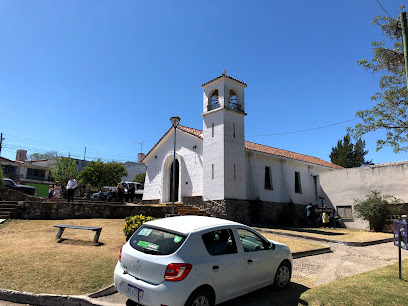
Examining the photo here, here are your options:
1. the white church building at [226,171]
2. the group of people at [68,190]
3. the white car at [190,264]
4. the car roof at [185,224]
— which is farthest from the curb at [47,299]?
the white church building at [226,171]

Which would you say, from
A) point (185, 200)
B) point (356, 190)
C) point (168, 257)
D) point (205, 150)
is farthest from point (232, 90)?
point (168, 257)

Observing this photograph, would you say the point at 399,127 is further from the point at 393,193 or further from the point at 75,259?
the point at 75,259

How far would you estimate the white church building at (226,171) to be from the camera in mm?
17844

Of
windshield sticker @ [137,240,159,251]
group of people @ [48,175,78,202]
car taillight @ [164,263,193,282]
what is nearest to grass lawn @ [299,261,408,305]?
car taillight @ [164,263,193,282]

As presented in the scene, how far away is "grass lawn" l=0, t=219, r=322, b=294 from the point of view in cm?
554

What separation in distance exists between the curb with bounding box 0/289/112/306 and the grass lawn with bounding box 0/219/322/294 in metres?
0.15

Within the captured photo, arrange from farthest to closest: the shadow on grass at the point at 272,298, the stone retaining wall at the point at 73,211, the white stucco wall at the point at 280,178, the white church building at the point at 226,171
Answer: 1. the white stucco wall at the point at 280,178
2. the white church building at the point at 226,171
3. the stone retaining wall at the point at 73,211
4. the shadow on grass at the point at 272,298

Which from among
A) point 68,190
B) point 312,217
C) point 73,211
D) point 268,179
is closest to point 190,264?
point 73,211

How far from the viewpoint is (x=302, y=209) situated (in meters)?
23.1

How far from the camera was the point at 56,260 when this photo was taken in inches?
268

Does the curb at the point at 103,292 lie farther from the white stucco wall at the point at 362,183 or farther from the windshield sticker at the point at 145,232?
the white stucco wall at the point at 362,183

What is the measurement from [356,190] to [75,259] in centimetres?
2003

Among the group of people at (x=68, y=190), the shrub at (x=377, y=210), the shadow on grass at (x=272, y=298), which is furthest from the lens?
the shrub at (x=377, y=210)

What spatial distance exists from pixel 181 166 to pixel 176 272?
54.3 ft
